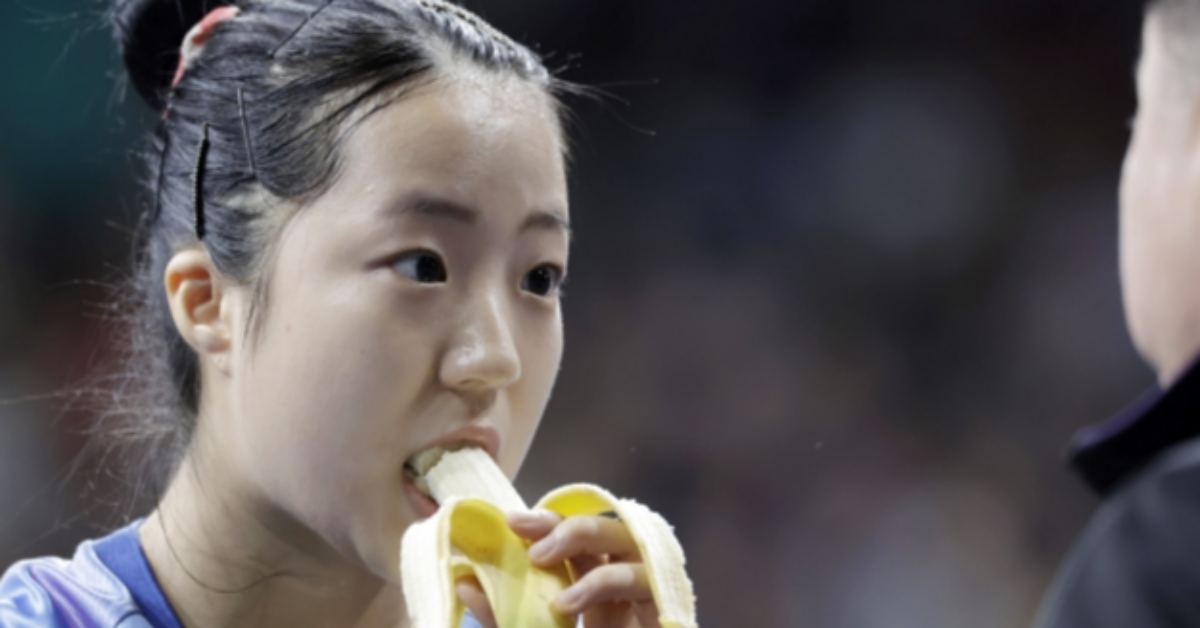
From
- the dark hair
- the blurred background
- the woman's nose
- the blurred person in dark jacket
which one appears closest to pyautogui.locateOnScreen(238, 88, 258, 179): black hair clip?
the dark hair

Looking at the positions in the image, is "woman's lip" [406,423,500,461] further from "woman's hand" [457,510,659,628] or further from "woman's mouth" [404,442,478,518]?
"woman's hand" [457,510,659,628]

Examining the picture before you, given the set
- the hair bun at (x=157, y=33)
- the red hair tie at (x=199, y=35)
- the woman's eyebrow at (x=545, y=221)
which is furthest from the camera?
the hair bun at (x=157, y=33)

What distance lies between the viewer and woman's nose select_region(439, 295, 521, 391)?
1.14 meters

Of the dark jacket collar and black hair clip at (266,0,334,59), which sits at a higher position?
black hair clip at (266,0,334,59)

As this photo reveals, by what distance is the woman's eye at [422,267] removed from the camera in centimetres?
114

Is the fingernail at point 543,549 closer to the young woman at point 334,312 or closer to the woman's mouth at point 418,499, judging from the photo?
Result: the young woman at point 334,312

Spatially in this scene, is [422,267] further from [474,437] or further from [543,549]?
[543,549]

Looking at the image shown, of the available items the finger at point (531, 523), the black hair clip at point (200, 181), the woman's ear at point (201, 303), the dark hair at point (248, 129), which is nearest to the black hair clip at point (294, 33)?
the dark hair at point (248, 129)

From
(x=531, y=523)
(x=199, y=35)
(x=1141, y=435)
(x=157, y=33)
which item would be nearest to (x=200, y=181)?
(x=199, y=35)

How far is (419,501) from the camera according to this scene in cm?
116

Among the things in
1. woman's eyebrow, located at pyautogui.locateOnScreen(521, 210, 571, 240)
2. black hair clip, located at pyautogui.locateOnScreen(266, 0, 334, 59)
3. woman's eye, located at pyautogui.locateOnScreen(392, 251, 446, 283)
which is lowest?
woman's eye, located at pyautogui.locateOnScreen(392, 251, 446, 283)

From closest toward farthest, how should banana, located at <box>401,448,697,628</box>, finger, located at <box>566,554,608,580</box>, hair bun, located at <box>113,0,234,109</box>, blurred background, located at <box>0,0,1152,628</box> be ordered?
banana, located at <box>401,448,697,628</box>, finger, located at <box>566,554,608,580</box>, hair bun, located at <box>113,0,234,109</box>, blurred background, located at <box>0,0,1152,628</box>

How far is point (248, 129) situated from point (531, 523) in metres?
0.49

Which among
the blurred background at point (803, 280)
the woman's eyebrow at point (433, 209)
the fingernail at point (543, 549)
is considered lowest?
the blurred background at point (803, 280)
